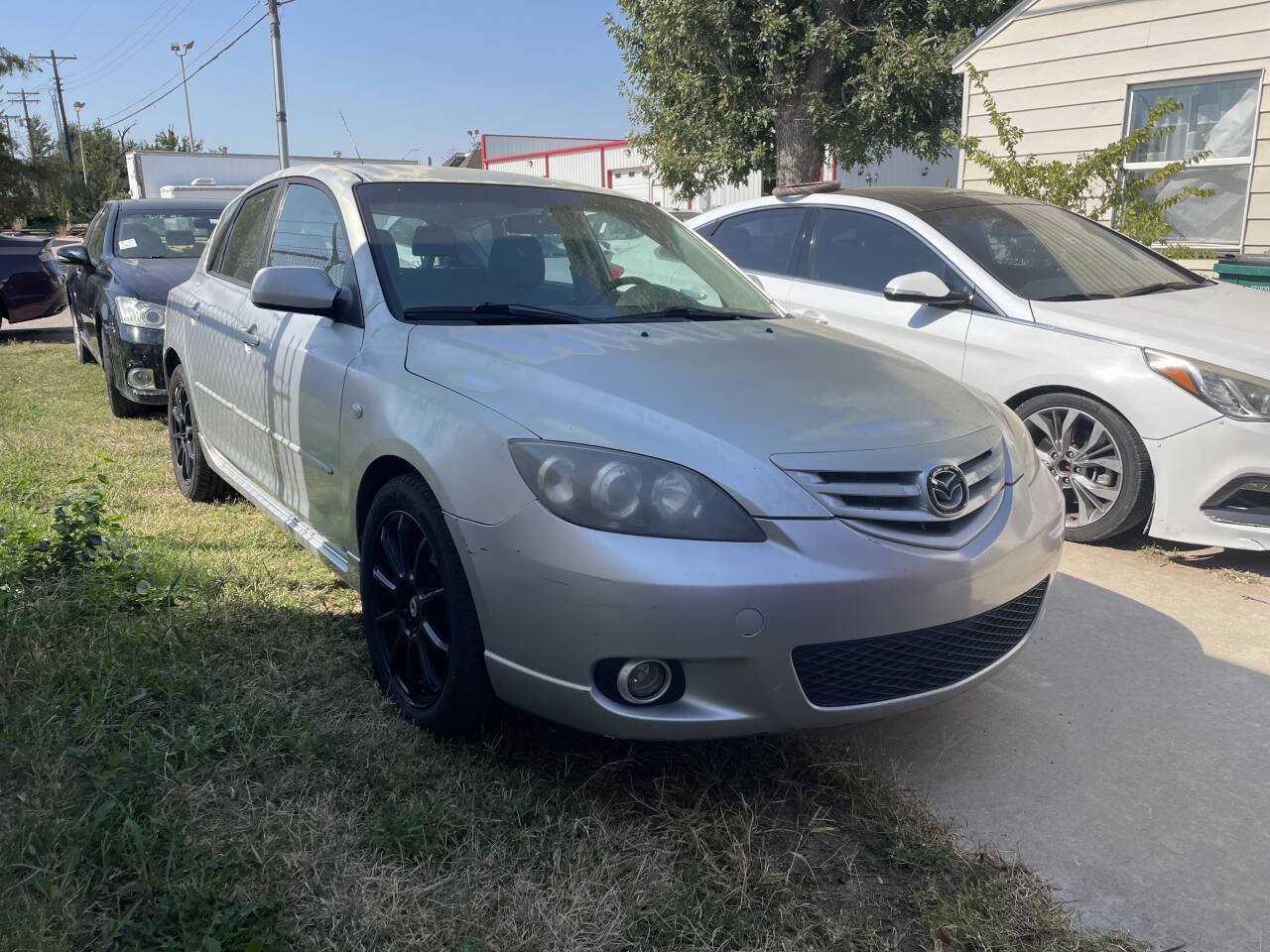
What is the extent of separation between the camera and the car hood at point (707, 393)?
Answer: 2.43 metres

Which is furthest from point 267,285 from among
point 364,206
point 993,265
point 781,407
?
point 993,265

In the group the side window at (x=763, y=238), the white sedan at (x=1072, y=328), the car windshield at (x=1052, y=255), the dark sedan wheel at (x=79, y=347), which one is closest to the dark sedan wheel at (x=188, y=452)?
the white sedan at (x=1072, y=328)

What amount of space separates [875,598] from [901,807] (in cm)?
65

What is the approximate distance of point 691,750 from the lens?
2.92m

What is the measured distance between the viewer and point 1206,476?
430 centimetres

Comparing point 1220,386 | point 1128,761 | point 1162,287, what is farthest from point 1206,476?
point 1128,761

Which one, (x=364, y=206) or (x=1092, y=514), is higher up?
(x=364, y=206)

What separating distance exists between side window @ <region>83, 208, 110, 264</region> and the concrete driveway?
7405 mm

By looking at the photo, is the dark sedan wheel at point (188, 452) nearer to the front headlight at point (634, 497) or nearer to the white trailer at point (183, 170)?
the front headlight at point (634, 497)

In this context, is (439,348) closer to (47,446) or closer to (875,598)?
(875,598)

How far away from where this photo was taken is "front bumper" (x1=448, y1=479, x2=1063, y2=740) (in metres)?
2.27

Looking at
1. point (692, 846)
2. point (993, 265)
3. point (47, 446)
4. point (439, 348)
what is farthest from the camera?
point (47, 446)

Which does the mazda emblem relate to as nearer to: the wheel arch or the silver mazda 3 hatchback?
the silver mazda 3 hatchback

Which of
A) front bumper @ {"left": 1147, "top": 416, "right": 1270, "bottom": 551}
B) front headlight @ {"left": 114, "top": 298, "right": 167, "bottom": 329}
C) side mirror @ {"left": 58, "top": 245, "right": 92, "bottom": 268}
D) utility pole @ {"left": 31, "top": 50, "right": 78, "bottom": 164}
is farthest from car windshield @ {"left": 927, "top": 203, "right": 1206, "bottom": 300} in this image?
utility pole @ {"left": 31, "top": 50, "right": 78, "bottom": 164}
